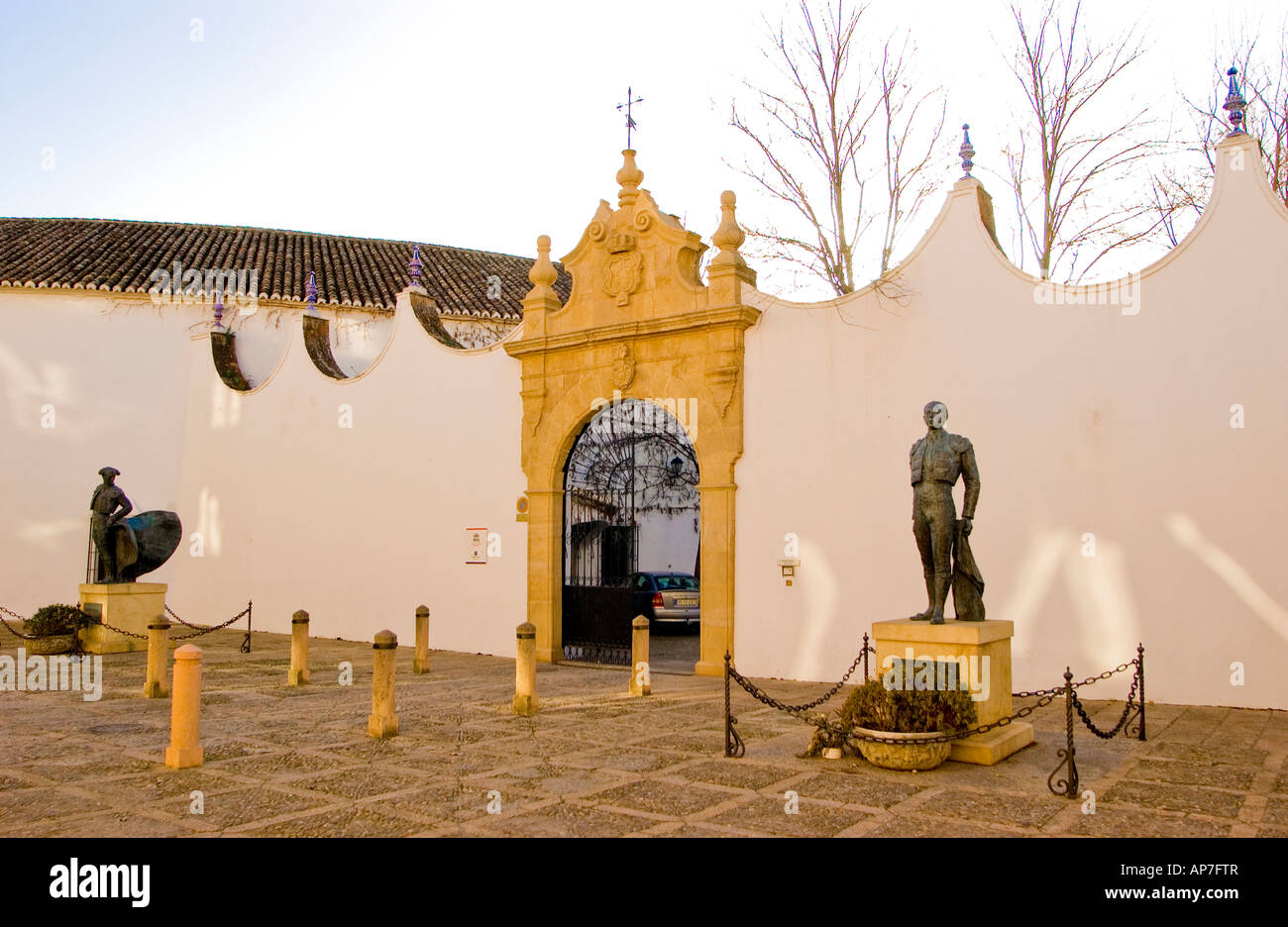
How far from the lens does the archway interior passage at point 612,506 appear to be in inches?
501

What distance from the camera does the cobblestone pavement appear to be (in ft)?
17.2

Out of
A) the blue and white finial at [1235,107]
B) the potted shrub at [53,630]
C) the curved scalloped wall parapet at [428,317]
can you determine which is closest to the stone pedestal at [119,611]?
the potted shrub at [53,630]

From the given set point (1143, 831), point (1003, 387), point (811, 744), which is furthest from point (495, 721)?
point (1003, 387)

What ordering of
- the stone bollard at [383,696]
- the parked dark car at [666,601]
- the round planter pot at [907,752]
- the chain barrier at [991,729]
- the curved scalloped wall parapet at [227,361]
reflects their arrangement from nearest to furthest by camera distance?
1. the chain barrier at [991,729]
2. the round planter pot at [907,752]
3. the stone bollard at [383,696]
4. the parked dark car at [666,601]
5. the curved scalloped wall parapet at [227,361]

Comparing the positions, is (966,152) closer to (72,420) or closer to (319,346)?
(319,346)

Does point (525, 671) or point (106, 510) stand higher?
point (106, 510)

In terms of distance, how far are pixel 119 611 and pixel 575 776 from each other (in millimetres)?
10421

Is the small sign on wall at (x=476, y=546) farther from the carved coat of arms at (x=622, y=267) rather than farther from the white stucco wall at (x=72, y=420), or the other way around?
the white stucco wall at (x=72, y=420)

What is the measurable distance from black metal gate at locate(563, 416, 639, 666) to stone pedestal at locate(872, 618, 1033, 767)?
573 centimetres

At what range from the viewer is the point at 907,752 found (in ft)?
21.1

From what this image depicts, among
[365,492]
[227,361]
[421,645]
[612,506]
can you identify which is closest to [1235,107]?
[612,506]

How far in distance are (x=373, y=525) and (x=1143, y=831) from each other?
12471 mm

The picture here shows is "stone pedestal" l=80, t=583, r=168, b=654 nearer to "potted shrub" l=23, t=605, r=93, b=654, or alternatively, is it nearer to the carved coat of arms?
"potted shrub" l=23, t=605, r=93, b=654

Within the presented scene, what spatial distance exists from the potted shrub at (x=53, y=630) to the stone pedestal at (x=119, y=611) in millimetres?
481
